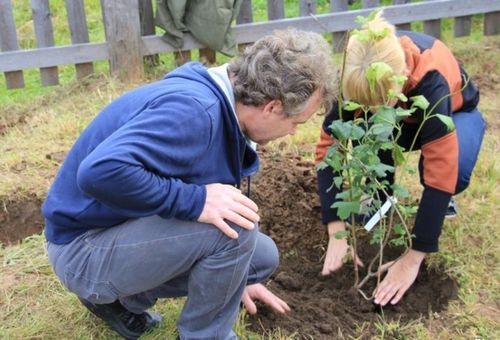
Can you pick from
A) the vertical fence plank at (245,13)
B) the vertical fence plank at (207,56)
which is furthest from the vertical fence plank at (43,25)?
the vertical fence plank at (245,13)

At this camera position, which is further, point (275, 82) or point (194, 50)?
point (194, 50)

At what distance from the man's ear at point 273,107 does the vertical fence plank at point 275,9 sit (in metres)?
3.34

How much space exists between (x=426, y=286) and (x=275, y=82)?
122 cm

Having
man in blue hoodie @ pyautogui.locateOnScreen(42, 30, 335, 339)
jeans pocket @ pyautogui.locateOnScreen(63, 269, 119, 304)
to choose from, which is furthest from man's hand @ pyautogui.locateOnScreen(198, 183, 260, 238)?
jeans pocket @ pyautogui.locateOnScreen(63, 269, 119, 304)

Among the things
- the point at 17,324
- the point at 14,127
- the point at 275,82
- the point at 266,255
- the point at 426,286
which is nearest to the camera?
the point at 275,82

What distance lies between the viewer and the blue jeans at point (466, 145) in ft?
9.04

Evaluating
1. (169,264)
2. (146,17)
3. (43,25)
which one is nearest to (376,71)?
(169,264)

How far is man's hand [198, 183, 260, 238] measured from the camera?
1.88m

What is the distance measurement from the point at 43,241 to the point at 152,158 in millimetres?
1494

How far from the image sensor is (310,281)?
2.74m

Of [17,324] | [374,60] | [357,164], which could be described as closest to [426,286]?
[357,164]

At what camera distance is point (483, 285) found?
2.58 meters

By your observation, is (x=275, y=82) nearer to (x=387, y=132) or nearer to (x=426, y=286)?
(x=387, y=132)

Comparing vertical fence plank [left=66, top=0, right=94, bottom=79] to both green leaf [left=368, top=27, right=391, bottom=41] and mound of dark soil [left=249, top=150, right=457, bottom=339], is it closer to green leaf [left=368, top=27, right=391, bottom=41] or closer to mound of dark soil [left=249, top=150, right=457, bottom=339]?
mound of dark soil [left=249, top=150, right=457, bottom=339]
